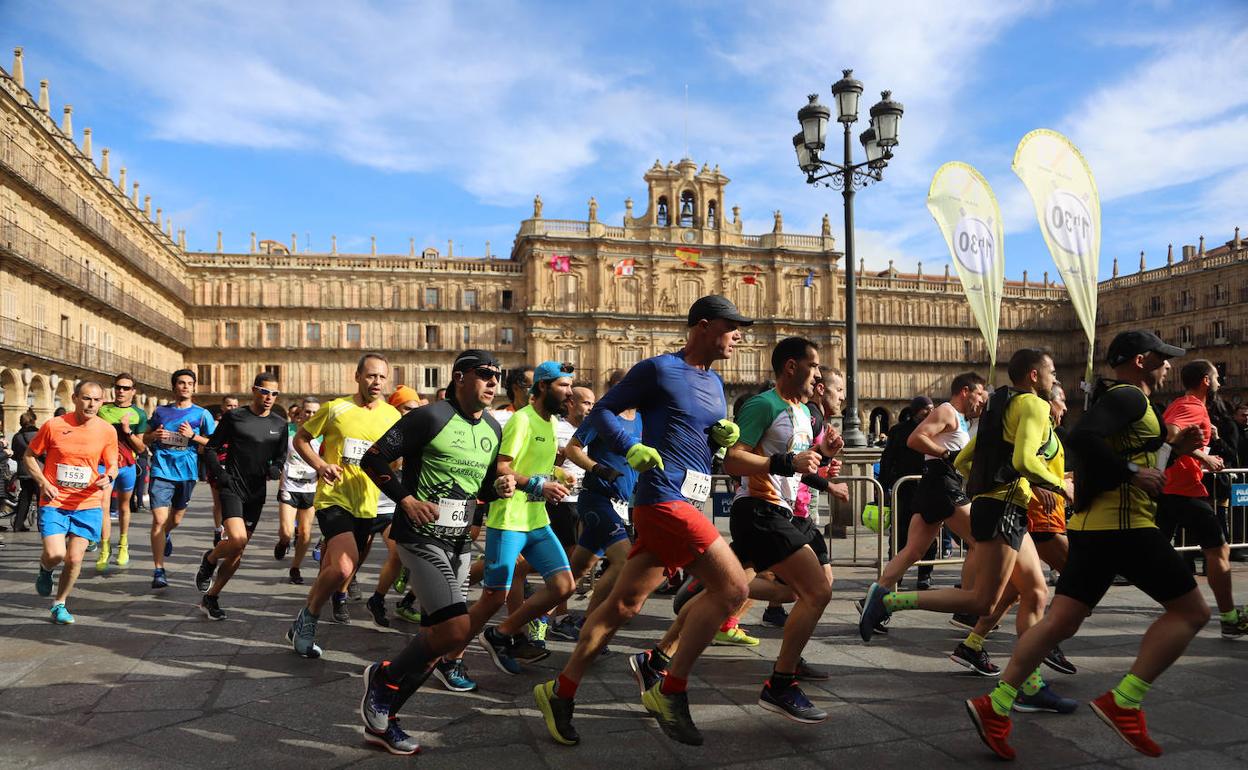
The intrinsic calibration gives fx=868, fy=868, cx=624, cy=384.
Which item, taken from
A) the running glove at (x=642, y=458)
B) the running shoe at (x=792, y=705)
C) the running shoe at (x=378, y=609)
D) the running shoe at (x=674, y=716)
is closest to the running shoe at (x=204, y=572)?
the running shoe at (x=378, y=609)

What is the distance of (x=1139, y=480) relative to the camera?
11.2 ft

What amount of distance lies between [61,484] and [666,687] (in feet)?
15.9

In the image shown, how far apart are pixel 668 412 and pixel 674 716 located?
1.22 metres

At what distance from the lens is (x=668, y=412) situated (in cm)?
368

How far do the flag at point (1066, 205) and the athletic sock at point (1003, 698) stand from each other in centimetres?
773

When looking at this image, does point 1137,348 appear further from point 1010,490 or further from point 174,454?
point 174,454

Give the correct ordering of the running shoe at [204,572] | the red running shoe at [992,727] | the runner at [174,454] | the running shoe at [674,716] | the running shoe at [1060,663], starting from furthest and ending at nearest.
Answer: the runner at [174,454] → the running shoe at [204,572] → the running shoe at [1060,663] → the running shoe at [674,716] → the red running shoe at [992,727]

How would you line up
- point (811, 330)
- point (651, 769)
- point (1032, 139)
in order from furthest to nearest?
point (811, 330), point (1032, 139), point (651, 769)

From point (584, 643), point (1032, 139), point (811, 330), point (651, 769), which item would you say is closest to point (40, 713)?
point (584, 643)

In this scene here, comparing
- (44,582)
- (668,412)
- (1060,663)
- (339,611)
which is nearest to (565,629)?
(339,611)

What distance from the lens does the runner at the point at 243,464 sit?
612cm

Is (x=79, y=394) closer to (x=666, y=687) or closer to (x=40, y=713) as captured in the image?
(x=40, y=713)

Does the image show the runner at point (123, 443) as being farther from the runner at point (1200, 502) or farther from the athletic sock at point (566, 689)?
the runner at point (1200, 502)

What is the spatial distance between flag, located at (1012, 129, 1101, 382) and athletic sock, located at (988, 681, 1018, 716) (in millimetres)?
7733
